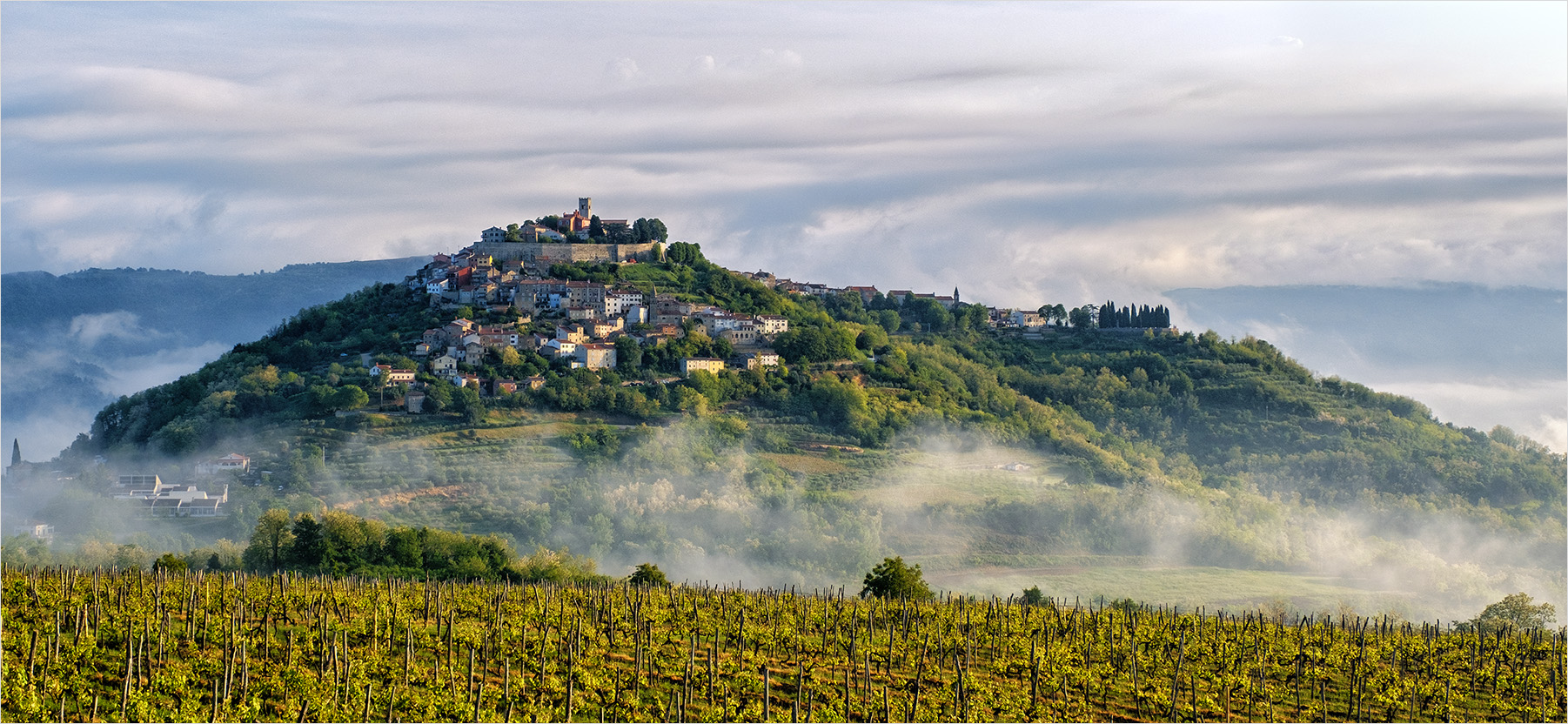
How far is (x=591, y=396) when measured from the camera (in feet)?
261

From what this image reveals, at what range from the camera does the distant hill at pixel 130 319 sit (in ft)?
450

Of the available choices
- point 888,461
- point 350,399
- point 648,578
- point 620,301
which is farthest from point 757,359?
point 648,578

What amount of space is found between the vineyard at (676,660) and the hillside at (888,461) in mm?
31657

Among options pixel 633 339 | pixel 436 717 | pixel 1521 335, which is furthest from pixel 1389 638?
pixel 1521 335

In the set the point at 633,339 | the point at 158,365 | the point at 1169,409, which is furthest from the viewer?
the point at 158,365

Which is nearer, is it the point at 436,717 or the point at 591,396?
the point at 436,717

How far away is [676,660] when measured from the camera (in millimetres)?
26219

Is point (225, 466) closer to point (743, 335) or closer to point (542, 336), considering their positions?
point (542, 336)

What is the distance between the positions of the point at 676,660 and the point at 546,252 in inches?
2948

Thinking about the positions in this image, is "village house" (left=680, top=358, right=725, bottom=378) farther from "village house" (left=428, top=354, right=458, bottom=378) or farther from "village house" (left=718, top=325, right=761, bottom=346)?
"village house" (left=428, top=354, right=458, bottom=378)

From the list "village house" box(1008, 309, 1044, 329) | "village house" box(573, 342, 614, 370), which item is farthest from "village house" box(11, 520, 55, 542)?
"village house" box(1008, 309, 1044, 329)

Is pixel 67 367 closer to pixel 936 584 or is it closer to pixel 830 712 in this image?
pixel 936 584

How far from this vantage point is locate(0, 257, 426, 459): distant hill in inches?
5404

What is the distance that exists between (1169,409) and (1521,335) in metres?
86.9
